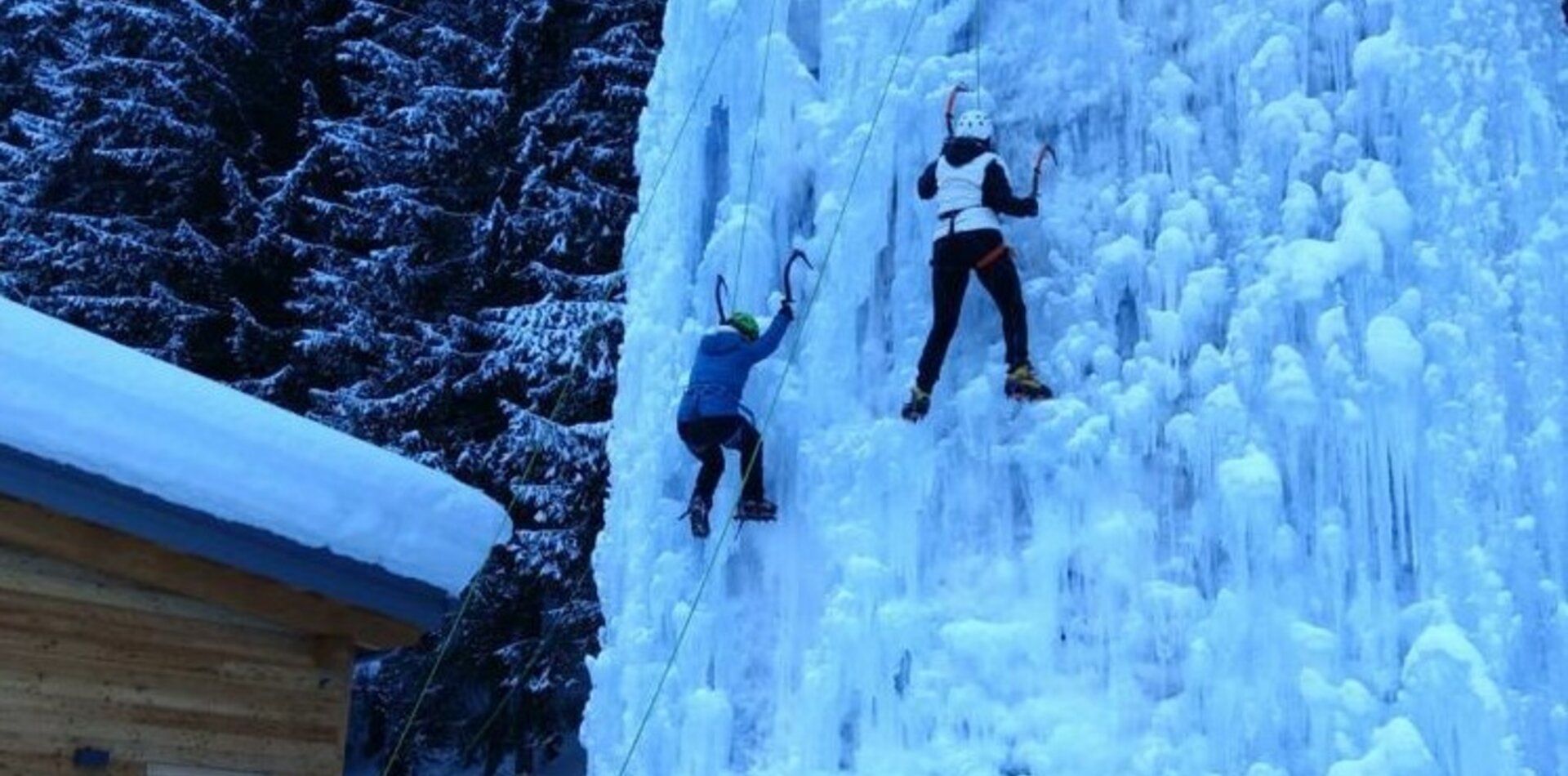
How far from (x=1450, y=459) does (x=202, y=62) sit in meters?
13.2

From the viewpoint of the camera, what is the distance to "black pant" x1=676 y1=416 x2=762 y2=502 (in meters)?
6.87

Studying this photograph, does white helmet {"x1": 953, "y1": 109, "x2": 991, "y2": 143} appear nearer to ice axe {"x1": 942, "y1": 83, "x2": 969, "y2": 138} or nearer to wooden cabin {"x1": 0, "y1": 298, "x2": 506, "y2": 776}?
ice axe {"x1": 942, "y1": 83, "x2": 969, "y2": 138}

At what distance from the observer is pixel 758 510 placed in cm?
684

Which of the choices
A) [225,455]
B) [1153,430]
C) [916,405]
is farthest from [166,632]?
[1153,430]

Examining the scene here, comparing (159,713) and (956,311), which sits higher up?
(956,311)

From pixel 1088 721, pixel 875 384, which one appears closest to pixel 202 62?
pixel 875 384

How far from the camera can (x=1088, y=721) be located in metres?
5.96

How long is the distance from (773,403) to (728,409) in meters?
0.24

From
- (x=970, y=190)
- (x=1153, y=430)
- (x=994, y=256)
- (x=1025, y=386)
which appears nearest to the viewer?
(x=1153, y=430)

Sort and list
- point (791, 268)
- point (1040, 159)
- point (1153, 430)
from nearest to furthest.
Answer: point (1153, 430), point (1040, 159), point (791, 268)

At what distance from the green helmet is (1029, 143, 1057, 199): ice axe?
121 centimetres

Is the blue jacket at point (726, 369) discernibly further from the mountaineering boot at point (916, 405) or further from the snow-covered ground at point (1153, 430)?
the mountaineering boot at point (916, 405)

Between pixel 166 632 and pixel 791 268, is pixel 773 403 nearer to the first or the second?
pixel 791 268

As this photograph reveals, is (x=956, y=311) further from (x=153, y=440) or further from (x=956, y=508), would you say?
(x=153, y=440)
